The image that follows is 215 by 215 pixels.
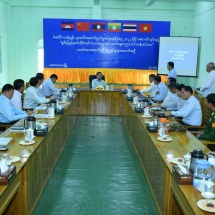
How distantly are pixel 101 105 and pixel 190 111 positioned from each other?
3.53 m

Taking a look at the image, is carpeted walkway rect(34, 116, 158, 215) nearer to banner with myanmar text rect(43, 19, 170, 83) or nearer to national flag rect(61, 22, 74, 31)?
banner with myanmar text rect(43, 19, 170, 83)

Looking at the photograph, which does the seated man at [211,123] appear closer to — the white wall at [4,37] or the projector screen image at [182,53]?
the projector screen image at [182,53]

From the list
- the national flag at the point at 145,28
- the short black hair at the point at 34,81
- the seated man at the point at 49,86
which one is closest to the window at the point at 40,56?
the national flag at the point at 145,28

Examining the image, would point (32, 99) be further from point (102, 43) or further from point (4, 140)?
point (102, 43)

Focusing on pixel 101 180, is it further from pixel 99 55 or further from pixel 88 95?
pixel 99 55

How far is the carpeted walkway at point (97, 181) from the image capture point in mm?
A: 3465

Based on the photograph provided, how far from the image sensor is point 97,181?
13.7 feet

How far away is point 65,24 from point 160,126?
773 centimetres

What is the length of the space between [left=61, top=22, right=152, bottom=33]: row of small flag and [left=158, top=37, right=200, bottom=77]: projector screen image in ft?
2.93

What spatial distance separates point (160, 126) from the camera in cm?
418

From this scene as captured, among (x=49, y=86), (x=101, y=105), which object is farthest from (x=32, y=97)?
(x=101, y=105)

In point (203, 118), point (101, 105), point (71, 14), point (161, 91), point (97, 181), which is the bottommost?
point (97, 181)

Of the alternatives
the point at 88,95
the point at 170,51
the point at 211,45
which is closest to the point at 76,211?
the point at 88,95

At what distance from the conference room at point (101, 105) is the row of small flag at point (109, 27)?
3 centimetres
